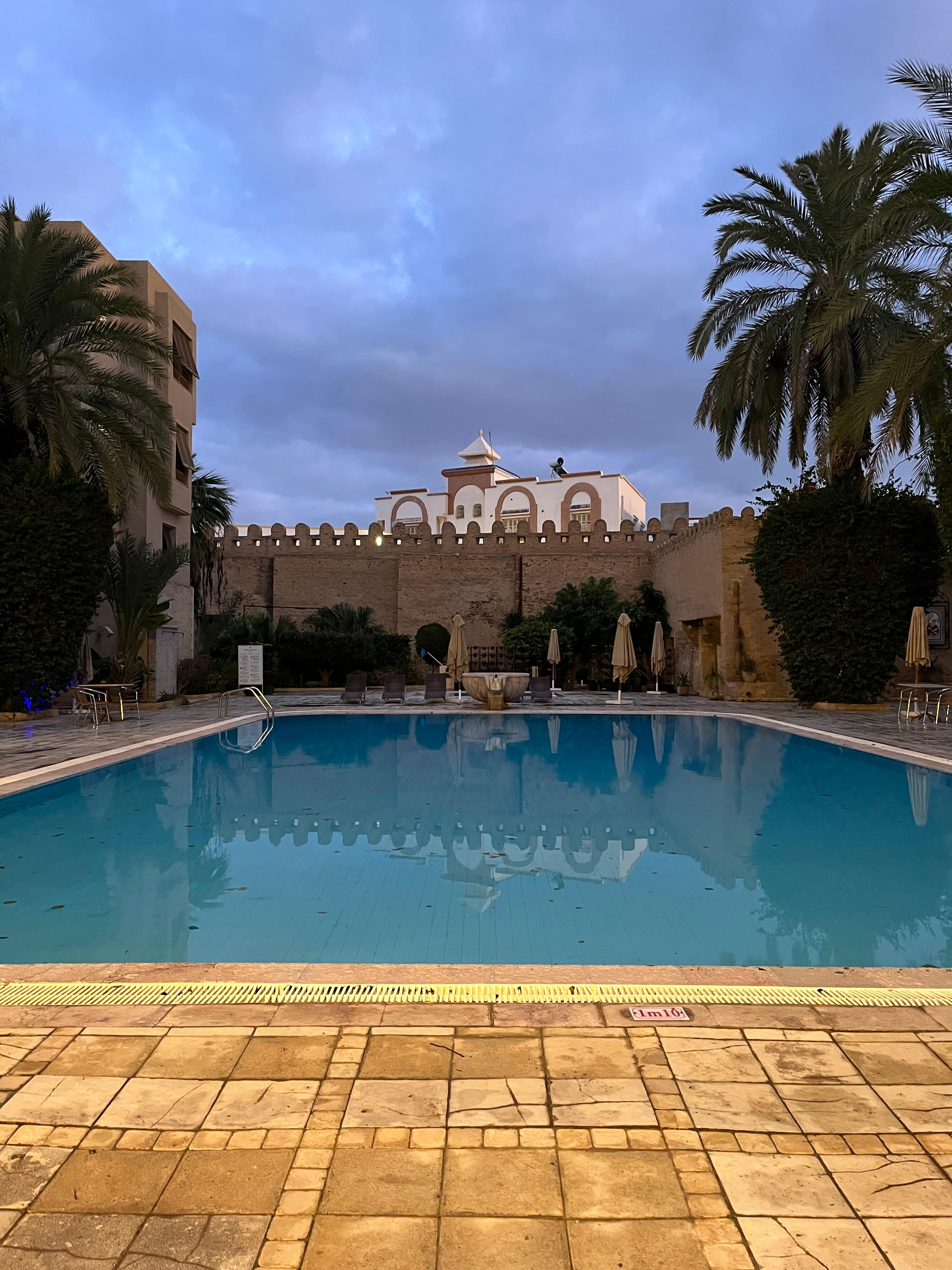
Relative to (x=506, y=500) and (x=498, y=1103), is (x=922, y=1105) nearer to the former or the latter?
(x=498, y=1103)

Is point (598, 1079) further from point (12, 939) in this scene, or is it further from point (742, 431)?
point (742, 431)

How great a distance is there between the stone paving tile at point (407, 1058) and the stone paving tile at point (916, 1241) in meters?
1.18

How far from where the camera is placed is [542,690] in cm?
1781

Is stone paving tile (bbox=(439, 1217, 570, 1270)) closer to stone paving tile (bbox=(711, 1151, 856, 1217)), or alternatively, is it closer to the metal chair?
stone paving tile (bbox=(711, 1151, 856, 1217))

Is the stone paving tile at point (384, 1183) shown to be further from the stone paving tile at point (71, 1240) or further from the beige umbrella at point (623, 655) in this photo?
the beige umbrella at point (623, 655)

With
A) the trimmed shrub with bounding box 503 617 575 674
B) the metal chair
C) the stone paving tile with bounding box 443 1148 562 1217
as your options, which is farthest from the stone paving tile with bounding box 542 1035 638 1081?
the trimmed shrub with bounding box 503 617 575 674

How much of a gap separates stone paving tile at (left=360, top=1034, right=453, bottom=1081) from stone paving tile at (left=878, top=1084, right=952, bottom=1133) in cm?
124

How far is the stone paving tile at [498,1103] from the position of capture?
2.33 meters

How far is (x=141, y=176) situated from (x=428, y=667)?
14395 millimetres

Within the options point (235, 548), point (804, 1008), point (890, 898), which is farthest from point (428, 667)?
point (804, 1008)

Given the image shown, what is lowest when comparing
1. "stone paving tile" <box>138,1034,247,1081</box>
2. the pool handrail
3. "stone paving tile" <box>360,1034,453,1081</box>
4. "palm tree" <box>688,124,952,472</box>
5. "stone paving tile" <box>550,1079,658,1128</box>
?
"stone paving tile" <box>138,1034,247,1081</box>

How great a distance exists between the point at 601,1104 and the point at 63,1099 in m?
1.49

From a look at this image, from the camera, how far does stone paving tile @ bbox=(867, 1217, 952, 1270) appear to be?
5.86ft

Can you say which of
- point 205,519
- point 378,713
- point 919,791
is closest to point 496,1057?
point 919,791
